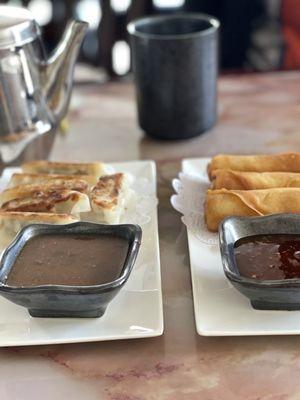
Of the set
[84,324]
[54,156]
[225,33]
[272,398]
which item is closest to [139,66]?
[54,156]

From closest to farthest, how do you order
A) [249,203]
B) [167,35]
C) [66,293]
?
[66,293]
[249,203]
[167,35]

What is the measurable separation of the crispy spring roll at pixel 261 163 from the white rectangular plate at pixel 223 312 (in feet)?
0.68

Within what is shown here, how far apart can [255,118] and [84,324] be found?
2.44 feet

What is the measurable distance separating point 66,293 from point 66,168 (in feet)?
1.27

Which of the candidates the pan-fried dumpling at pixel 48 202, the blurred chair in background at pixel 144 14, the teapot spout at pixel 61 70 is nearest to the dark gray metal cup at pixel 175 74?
the teapot spout at pixel 61 70

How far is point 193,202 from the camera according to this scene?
0.92 m

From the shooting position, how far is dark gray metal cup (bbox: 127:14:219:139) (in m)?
1.09

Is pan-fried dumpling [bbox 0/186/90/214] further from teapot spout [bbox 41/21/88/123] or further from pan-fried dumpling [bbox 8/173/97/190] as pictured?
teapot spout [bbox 41/21/88/123]

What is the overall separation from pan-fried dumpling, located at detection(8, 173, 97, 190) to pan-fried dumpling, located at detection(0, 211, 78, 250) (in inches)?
4.4

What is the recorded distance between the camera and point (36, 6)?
267cm

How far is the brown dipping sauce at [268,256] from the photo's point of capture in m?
0.67

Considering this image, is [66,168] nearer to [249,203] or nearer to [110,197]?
[110,197]

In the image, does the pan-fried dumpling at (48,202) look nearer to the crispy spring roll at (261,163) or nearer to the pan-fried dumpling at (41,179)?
the pan-fried dumpling at (41,179)

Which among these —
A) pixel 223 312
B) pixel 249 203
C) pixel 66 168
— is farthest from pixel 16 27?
pixel 223 312
